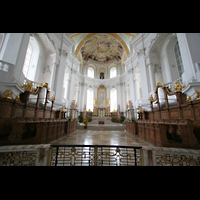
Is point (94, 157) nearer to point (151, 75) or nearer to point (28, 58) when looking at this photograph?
point (151, 75)

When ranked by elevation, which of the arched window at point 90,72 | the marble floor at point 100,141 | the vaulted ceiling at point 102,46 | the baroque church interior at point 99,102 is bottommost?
the marble floor at point 100,141

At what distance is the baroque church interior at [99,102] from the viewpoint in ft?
5.88

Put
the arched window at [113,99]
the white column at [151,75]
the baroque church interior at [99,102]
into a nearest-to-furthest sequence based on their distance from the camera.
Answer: the baroque church interior at [99,102], the white column at [151,75], the arched window at [113,99]

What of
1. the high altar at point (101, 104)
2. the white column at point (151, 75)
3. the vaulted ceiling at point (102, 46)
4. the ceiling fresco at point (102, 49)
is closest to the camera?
the white column at point (151, 75)

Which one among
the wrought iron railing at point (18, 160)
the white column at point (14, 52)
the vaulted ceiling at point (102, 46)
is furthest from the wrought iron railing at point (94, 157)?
the vaulted ceiling at point (102, 46)

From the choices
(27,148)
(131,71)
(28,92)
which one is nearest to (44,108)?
(28,92)

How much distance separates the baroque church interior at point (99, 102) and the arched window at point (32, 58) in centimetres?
8

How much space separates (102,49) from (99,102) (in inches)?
419

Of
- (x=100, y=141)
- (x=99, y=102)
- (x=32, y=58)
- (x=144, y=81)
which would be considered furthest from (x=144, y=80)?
(x=32, y=58)

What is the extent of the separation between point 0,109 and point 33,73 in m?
5.41

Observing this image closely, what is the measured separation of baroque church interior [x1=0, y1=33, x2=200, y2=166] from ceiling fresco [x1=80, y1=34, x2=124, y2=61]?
0.58 feet

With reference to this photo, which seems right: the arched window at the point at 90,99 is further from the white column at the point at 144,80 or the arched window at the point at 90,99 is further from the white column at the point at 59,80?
the white column at the point at 144,80

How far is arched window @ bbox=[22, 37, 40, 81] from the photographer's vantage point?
783 cm
